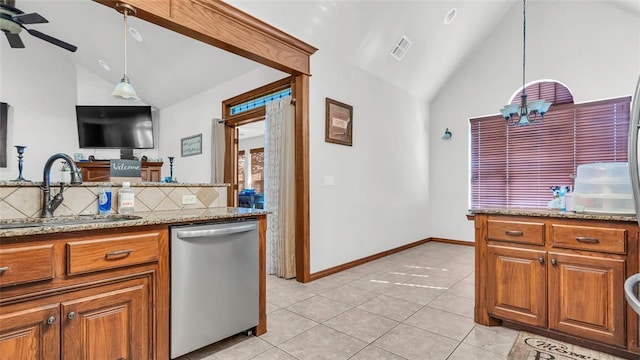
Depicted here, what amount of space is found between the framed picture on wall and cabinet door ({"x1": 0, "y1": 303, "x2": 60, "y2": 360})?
291 cm

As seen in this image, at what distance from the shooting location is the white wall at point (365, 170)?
3.62m

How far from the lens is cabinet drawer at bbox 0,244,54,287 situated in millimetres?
1205

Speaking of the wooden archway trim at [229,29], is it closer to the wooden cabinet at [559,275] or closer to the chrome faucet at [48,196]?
the chrome faucet at [48,196]

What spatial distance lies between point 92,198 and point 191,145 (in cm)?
379

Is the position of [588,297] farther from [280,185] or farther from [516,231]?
[280,185]

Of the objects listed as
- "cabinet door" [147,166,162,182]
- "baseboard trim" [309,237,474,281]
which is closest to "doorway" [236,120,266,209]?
"cabinet door" [147,166,162,182]

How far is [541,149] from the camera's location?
188 inches

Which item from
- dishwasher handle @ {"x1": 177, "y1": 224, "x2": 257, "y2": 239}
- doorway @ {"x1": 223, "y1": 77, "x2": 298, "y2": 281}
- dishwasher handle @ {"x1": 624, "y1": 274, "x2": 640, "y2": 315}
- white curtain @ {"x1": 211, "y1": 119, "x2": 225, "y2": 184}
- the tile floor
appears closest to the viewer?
dishwasher handle @ {"x1": 624, "y1": 274, "x2": 640, "y2": 315}

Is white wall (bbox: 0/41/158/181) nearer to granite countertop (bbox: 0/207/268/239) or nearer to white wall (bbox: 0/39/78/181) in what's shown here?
white wall (bbox: 0/39/78/181)

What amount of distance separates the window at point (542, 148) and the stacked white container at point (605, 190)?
247cm

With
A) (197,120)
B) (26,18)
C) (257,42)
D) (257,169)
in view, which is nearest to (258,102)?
(257,42)

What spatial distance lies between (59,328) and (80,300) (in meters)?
0.13

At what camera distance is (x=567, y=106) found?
4.50 m

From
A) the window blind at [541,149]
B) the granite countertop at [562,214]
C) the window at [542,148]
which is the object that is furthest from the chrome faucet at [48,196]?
the window at [542,148]
